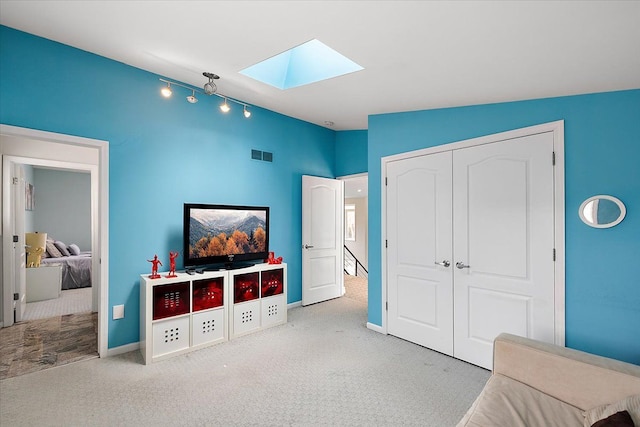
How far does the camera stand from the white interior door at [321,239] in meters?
4.57

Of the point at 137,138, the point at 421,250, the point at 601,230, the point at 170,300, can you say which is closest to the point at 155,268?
the point at 170,300

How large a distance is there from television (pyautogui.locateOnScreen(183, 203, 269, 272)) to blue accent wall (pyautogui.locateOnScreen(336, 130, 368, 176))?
1.75 metres

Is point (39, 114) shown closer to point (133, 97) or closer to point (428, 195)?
point (133, 97)

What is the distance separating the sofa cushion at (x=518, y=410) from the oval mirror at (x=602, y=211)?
4.40ft

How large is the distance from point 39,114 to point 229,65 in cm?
161

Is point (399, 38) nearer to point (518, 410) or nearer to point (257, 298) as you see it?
point (518, 410)

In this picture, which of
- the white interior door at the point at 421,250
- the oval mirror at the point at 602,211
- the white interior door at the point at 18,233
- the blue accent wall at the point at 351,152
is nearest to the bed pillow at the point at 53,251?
the white interior door at the point at 18,233

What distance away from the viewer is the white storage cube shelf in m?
2.81

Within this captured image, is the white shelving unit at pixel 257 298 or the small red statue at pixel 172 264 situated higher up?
the small red statue at pixel 172 264

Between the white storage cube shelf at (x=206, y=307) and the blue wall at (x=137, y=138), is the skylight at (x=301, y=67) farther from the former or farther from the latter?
the white storage cube shelf at (x=206, y=307)

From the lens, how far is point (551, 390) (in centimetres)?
170

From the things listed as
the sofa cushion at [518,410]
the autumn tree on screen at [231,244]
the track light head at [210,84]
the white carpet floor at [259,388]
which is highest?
the track light head at [210,84]

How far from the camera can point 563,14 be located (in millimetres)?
1525

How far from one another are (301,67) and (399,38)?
1.35 m
